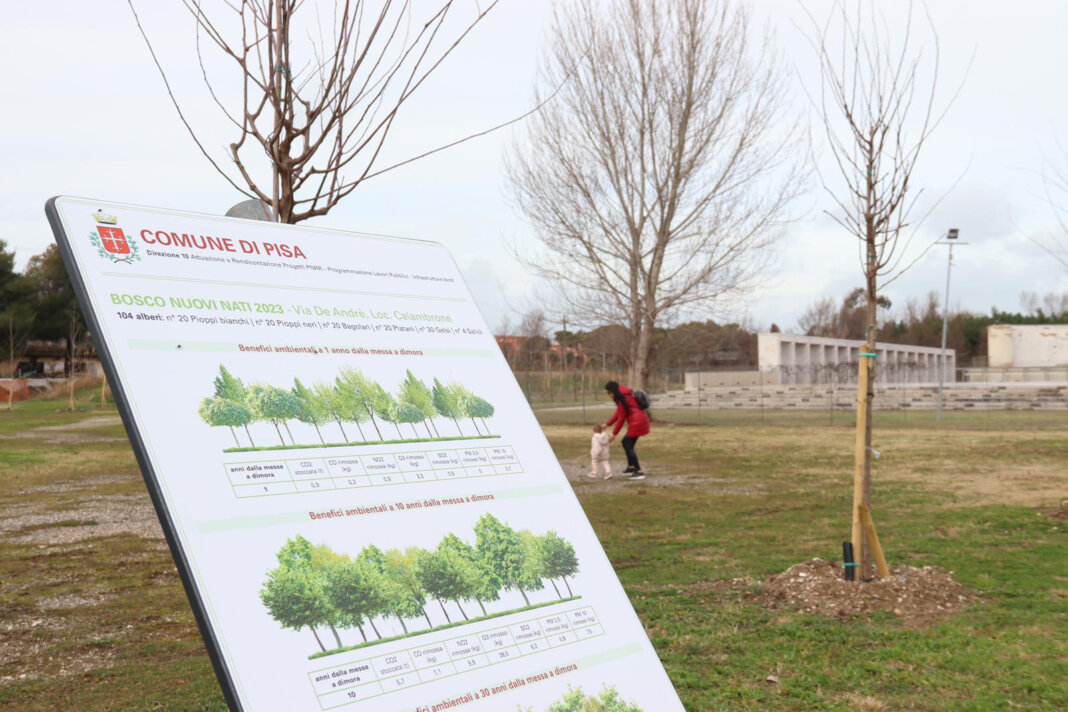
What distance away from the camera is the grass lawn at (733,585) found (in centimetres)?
495

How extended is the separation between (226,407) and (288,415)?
0.14 metres

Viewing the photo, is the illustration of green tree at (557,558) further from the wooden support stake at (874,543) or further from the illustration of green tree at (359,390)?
the wooden support stake at (874,543)

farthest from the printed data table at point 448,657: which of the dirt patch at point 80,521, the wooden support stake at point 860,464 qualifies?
the dirt patch at point 80,521

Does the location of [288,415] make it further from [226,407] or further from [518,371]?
[518,371]

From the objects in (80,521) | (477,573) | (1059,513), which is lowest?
(1059,513)

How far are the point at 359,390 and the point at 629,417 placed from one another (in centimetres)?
1253

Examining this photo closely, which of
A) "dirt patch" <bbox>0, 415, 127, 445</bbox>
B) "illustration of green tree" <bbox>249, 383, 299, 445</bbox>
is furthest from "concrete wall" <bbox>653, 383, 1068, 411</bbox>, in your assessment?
"illustration of green tree" <bbox>249, 383, 299, 445</bbox>

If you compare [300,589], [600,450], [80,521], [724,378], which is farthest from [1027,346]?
[300,589]

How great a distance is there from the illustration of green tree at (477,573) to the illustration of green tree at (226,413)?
0.51 meters

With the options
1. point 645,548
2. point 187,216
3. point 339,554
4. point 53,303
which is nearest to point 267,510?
point 339,554

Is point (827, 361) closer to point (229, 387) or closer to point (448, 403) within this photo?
point (448, 403)

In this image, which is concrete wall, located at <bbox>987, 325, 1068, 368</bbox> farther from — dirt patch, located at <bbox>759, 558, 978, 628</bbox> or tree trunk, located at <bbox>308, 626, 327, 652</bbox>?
tree trunk, located at <bbox>308, 626, 327, 652</bbox>

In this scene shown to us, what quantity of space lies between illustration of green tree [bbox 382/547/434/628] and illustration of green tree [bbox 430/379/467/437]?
0.41 meters

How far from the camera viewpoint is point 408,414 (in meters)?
2.14
